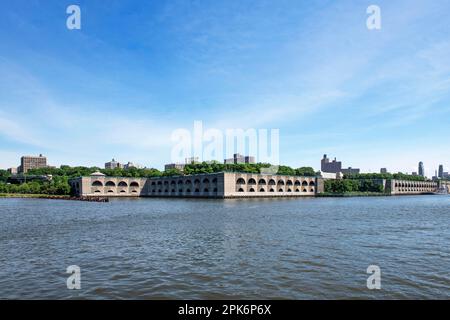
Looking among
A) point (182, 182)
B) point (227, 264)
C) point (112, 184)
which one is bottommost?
point (227, 264)

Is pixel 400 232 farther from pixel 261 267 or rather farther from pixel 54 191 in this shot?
pixel 54 191

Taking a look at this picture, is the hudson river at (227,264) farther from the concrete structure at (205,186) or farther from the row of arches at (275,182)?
the row of arches at (275,182)

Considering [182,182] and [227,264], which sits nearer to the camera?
[227,264]

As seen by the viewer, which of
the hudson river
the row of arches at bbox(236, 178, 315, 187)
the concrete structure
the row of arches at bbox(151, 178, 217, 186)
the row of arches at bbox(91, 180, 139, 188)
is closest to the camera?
the hudson river

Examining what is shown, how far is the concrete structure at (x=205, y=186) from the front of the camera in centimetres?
13875

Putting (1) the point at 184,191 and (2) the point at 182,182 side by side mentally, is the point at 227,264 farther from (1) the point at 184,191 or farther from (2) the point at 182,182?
(2) the point at 182,182

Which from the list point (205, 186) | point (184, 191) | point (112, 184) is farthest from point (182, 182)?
point (112, 184)

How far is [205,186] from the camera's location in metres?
147

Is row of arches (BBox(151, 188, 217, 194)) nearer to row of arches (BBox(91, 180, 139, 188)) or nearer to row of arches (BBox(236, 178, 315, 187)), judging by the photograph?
row of arches (BBox(91, 180, 139, 188))

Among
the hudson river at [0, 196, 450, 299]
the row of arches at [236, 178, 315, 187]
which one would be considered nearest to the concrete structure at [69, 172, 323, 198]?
the row of arches at [236, 178, 315, 187]

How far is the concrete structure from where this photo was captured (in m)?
139

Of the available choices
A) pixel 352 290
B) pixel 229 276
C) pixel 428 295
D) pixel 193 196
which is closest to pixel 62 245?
pixel 229 276

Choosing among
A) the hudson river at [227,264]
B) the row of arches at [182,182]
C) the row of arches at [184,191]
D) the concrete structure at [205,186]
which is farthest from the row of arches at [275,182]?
the hudson river at [227,264]
